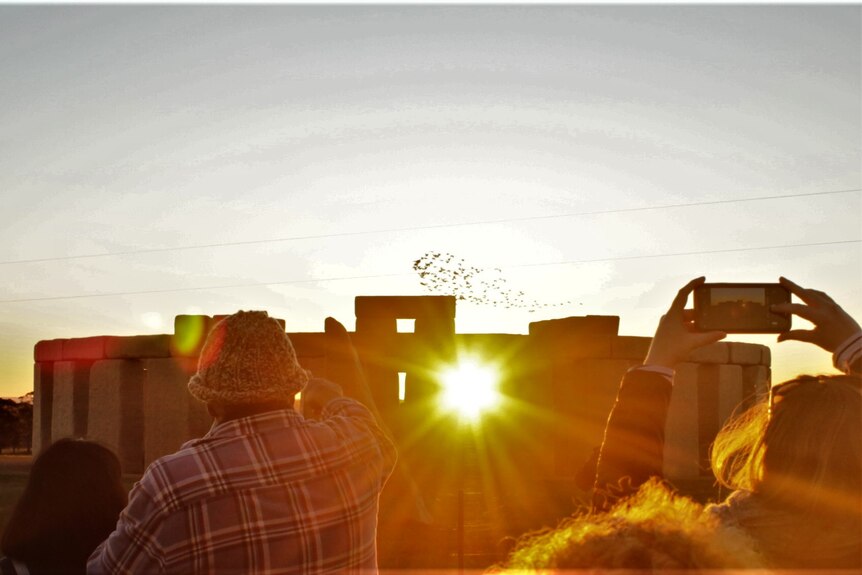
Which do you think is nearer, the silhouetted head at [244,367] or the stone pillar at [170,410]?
the silhouetted head at [244,367]

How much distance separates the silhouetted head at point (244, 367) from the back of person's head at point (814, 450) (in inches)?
52.3

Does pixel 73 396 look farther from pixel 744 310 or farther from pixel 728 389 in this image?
pixel 744 310

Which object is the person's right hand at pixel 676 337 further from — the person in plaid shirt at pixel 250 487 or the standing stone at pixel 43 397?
the standing stone at pixel 43 397

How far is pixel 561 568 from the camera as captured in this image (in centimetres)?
136

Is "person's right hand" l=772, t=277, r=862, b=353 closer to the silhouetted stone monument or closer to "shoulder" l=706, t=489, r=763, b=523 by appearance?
"shoulder" l=706, t=489, r=763, b=523

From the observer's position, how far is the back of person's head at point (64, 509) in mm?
2850

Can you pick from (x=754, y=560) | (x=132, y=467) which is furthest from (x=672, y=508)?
(x=132, y=467)

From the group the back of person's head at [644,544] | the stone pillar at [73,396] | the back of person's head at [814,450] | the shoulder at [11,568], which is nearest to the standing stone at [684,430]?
the stone pillar at [73,396]

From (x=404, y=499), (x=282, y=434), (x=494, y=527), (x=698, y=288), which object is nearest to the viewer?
(x=698, y=288)

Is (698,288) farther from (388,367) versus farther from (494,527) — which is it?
(388,367)

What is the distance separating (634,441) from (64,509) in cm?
190

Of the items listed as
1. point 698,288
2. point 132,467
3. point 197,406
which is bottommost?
point 132,467

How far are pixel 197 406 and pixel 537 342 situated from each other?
24.9ft

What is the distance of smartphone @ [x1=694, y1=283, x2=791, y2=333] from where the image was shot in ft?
7.05
